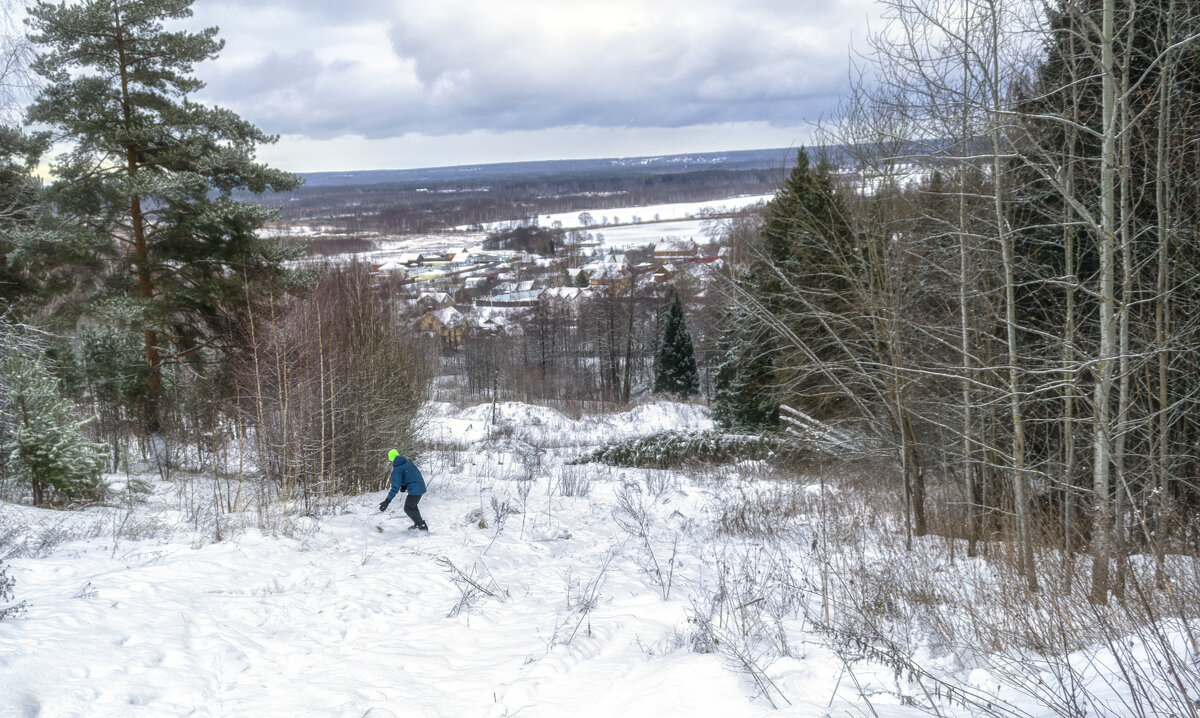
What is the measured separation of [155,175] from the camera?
43.9 feet

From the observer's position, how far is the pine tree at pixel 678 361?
40.2 meters

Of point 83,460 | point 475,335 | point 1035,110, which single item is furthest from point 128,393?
point 475,335

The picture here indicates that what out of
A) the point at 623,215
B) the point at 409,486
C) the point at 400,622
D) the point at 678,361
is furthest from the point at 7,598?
the point at 623,215

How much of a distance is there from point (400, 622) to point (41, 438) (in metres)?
6.25

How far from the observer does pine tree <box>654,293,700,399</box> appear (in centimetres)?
4019

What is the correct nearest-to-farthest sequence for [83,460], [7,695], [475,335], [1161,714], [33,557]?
[1161,714] → [7,695] → [33,557] → [83,460] → [475,335]

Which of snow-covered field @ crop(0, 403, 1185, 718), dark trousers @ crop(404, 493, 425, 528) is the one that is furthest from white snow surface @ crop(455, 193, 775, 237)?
snow-covered field @ crop(0, 403, 1185, 718)

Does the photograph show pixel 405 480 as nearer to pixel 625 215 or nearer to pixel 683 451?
pixel 683 451

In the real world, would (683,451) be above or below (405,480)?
below

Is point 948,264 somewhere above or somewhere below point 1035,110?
below

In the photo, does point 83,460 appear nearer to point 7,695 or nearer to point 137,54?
point 7,695

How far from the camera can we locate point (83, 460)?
9.30 meters

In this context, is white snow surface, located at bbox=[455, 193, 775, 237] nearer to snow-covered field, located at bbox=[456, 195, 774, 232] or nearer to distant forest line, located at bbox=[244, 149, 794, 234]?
snow-covered field, located at bbox=[456, 195, 774, 232]

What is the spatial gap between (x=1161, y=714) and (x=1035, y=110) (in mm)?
7458
